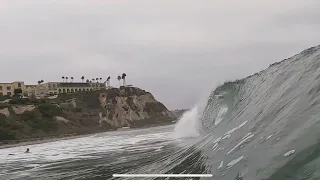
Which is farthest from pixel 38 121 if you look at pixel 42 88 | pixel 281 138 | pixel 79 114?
pixel 281 138

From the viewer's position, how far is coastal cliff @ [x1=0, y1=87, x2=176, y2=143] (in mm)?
82413

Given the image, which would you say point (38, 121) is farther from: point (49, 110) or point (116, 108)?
point (116, 108)

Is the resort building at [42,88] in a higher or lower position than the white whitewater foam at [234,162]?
higher

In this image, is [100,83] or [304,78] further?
[100,83]

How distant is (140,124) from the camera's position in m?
114

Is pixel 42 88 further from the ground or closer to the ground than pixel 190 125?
further from the ground

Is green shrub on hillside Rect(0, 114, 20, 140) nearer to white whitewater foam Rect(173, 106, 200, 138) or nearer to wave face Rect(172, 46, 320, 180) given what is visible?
white whitewater foam Rect(173, 106, 200, 138)

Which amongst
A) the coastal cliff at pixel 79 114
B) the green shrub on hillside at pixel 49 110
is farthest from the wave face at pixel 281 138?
the green shrub on hillside at pixel 49 110

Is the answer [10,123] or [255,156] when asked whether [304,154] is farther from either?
[10,123]

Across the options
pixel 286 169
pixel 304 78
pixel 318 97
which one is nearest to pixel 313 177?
pixel 286 169

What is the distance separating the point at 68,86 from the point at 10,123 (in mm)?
74067

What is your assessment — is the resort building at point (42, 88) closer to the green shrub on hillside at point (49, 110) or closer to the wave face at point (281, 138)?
the green shrub on hillside at point (49, 110)

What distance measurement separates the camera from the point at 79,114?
103m

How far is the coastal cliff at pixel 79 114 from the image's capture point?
8241 cm
